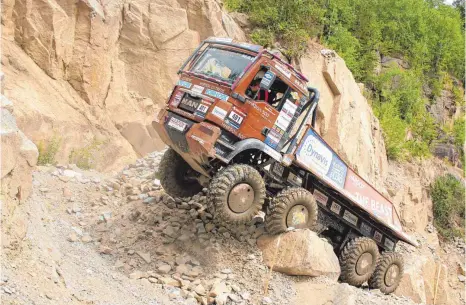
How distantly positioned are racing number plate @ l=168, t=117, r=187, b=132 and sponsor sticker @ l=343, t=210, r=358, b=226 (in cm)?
390

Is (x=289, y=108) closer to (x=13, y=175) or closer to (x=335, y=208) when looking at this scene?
(x=335, y=208)

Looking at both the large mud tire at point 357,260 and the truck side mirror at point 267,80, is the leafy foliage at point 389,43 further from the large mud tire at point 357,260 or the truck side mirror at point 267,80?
the truck side mirror at point 267,80

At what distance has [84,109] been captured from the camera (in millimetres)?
11547

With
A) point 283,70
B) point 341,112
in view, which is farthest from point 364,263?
point 341,112

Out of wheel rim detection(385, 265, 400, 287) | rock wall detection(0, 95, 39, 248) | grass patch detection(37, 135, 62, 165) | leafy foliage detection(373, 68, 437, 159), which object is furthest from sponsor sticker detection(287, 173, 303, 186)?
leafy foliage detection(373, 68, 437, 159)

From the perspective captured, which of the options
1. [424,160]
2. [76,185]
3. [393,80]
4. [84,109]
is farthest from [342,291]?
[393,80]

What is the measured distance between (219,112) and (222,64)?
96 cm

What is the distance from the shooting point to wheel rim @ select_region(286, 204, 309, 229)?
8188 millimetres

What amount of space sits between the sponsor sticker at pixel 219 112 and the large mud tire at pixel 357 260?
12.9 feet

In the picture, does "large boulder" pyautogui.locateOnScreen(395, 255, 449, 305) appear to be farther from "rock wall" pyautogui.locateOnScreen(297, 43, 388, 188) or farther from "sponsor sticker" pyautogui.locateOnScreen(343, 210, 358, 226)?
"sponsor sticker" pyautogui.locateOnScreen(343, 210, 358, 226)

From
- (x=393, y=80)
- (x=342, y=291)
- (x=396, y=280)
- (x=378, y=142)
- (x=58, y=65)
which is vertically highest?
(x=393, y=80)

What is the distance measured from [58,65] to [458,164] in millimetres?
18520

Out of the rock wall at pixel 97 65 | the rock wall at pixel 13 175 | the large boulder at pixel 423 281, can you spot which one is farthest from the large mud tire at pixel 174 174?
the large boulder at pixel 423 281

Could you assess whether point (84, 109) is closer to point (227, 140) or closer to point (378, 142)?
point (227, 140)
